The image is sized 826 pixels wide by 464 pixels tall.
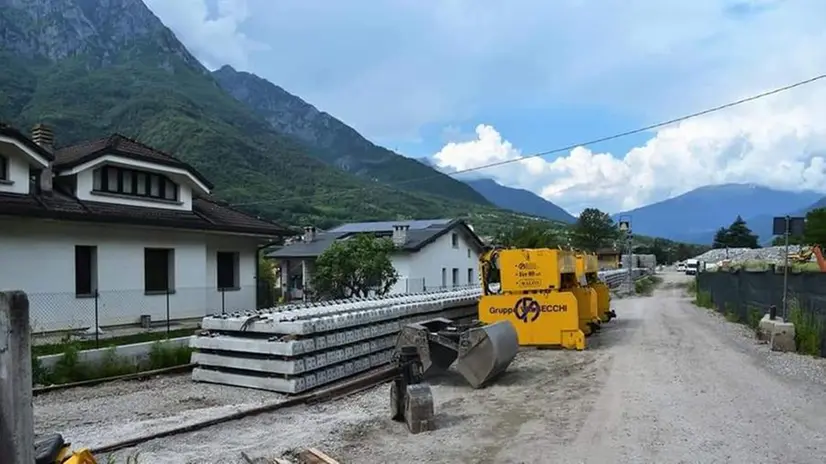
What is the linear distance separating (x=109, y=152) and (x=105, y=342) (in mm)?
7145

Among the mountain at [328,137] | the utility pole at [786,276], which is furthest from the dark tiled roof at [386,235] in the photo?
the mountain at [328,137]

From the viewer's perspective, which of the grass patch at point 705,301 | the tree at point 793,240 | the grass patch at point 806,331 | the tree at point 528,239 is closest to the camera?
the grass patch at point 806,331

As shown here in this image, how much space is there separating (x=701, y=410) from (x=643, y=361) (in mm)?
4550

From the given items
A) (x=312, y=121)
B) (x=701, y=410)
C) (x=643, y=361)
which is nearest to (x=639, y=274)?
(x=643, y=361)

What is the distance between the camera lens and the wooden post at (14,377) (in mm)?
3395

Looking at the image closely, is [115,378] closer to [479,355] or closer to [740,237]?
[479,355]

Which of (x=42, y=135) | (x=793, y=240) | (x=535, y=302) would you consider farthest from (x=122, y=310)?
(x=793, y=240)

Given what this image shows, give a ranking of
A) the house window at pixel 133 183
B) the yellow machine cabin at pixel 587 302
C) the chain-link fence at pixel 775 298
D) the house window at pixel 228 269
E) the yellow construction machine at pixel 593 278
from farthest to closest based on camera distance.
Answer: the house window at pixel 228 269
the house window at pixel 133 183
the yellow construction machine at pixel 593 278
the yellow machine cabin at pixel 587 302
the chain-link fence at pixel 775 298

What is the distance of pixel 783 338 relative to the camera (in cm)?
1452

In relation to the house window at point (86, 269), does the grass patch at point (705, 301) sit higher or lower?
lower

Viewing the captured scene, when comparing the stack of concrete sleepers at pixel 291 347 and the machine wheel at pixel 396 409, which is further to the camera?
the stack of concrete sleepers at pixel 291 347

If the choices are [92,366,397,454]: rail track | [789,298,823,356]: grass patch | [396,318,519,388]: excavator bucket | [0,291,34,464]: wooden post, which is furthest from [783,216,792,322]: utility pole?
[0,291,34,464]: wooden post

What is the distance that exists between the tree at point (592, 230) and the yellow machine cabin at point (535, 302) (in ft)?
203

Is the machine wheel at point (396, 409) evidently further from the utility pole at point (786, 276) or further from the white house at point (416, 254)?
the white house at point (416, 254)
